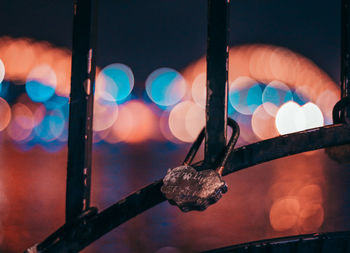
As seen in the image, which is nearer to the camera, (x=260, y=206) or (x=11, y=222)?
(x=11, y=222)

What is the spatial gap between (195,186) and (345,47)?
1.50 ft

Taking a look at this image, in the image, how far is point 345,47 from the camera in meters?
0.81

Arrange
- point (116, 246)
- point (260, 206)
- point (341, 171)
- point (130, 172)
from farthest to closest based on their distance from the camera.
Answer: point (130, 172)
point (341, 171)
point (260, 206)
point (116, 246)

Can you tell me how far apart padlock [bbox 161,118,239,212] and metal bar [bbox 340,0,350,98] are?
323 millimetres

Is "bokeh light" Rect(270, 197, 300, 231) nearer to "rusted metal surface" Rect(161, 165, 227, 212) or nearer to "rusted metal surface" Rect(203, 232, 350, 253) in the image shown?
"rusted metal surface" Rect(203, 232, 350, 253)

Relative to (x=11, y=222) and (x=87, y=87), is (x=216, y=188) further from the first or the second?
(x=11, y=222)

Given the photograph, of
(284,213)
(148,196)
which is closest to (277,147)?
(148,196)

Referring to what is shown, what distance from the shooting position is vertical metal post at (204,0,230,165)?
688 mm

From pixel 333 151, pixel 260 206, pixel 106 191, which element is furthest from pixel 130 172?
pixel 333 151

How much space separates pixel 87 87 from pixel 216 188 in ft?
0.99

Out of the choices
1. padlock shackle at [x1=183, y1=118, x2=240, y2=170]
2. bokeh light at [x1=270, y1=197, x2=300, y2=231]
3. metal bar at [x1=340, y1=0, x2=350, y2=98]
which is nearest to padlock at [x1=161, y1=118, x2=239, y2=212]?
padlock shackle at [x1=183, y1=118, x2=240, y2=170]

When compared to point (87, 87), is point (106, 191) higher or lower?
lower

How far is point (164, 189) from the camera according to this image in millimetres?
631

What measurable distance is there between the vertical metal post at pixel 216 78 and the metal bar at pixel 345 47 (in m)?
0.28
